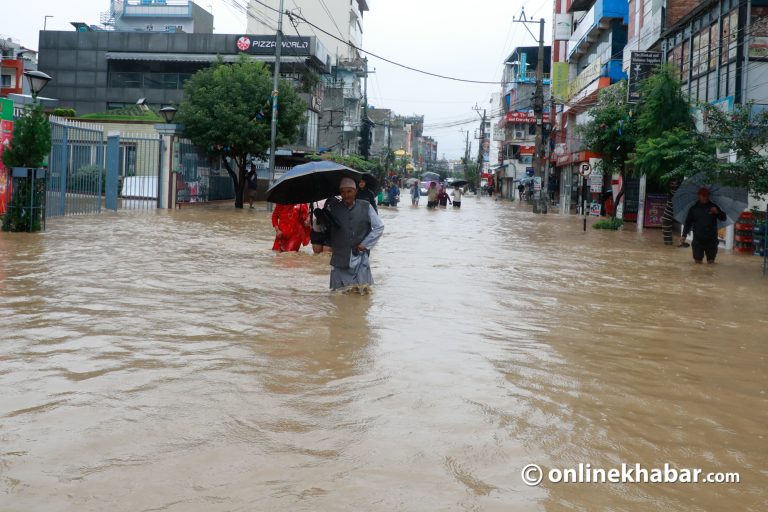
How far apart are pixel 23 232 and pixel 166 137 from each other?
1603 cm

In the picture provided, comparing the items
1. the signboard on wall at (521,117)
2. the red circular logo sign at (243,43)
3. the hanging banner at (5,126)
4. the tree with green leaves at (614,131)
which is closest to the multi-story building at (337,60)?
the red circular logo sign at (243,43)

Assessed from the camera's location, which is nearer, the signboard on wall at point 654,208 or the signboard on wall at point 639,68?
the signboard on wall at point 639,68

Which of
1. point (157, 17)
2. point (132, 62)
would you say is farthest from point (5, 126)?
point (157, 17)

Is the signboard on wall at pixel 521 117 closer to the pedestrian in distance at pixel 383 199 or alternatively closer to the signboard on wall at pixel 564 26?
the signboard on wall at pixel 564 26

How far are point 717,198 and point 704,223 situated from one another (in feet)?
2.41

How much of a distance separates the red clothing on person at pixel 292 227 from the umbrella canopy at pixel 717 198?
7705 mm

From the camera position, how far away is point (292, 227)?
53.1 feet

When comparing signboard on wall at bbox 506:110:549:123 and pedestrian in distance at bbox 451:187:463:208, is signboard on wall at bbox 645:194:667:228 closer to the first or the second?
pedestrian in distance at bbox 451:187:463:208

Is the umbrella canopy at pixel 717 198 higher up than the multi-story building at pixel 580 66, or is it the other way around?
the multi-story building at pixel 580 66

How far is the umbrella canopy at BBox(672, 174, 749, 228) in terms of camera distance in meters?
17.3

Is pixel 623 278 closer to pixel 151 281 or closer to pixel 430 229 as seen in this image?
pixel 151 281

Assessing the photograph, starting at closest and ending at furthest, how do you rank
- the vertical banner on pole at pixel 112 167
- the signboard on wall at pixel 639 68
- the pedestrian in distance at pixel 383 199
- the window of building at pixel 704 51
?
the window of building at pixel 704 51 → the signboard on wall at pixel 639 68 → the vertical banner on pole at pixel 112 167 → the pedestrian in distance at pixel 383 199

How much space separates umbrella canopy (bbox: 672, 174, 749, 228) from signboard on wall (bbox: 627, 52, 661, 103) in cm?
1120

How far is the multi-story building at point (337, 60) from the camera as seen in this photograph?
70.9m
